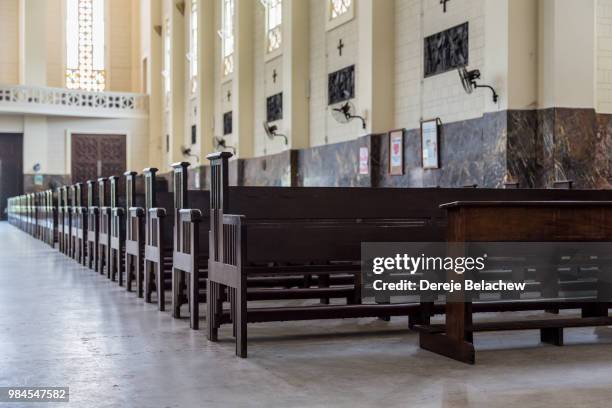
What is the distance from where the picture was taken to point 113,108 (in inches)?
1193

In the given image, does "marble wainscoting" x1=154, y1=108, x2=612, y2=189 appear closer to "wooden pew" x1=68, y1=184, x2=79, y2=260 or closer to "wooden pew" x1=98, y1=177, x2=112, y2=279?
"wooden pew" x1=98, y1=177, x2=112, y2=279

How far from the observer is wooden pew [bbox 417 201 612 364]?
4.21 meters

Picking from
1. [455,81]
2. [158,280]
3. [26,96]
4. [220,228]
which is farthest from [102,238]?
[26,96]

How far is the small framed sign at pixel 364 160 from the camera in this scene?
14.0 m

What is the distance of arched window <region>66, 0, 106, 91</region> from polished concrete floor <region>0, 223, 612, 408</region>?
27076mm

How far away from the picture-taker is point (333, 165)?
15.8 metres

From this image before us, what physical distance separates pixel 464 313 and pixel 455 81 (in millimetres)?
8278

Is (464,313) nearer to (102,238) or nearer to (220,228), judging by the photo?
(220,228)

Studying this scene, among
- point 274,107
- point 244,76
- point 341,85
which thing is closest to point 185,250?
point 341,85

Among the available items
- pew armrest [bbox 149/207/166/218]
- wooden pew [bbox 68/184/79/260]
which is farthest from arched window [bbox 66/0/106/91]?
pew armrest [bbox 149/207/166/218]

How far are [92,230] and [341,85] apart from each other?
7.07 m

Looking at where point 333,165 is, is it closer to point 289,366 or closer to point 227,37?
point 227,37

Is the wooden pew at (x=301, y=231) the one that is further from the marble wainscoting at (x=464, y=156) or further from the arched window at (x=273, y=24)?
the arched window at (x=273, y=24)

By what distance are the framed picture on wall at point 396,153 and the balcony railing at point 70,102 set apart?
18.8 meters
